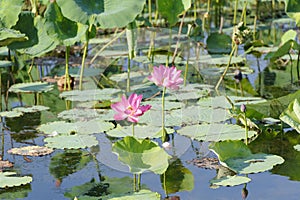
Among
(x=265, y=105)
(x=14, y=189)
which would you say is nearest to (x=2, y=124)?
(x=14, y=189)

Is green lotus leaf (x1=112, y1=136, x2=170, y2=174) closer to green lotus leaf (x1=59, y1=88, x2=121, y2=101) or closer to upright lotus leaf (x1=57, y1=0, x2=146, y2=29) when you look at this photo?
upright lotus leaf (x1=57, y1=0, x2=146, y2=29)

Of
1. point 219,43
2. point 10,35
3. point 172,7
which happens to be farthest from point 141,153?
point 219,43

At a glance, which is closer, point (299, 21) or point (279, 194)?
point (279, 194)

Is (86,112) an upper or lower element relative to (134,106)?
lower

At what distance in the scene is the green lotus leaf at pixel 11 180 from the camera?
1.94 metres

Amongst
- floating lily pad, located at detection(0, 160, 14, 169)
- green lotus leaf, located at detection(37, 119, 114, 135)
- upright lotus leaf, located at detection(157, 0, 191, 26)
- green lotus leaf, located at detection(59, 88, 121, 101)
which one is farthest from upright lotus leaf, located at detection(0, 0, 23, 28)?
floating lily pad, located at detection(0, 160, 14, 169)

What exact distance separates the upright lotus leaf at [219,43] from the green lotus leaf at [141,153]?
245 cm

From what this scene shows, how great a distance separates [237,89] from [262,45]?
109 cm

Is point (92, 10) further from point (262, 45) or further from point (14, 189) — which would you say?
point (262, 45)

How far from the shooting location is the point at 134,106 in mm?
1949

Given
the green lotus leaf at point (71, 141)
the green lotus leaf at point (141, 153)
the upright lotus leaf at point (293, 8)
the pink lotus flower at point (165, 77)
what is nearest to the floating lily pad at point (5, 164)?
the green lotus leaf at point (71, 141)

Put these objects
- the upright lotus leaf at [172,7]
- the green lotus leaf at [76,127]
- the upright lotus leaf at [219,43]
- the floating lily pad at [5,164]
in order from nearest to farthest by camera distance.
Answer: the floating lily pad at [5,164]
the green lotus leaf at [76,127]
the upright lotus leaf at [172,7]
the upright lotus leaf at [219,43]

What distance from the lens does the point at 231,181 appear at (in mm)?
1923

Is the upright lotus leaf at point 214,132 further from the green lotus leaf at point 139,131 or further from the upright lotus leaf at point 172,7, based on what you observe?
the upright lotus leaf at point 172,7
